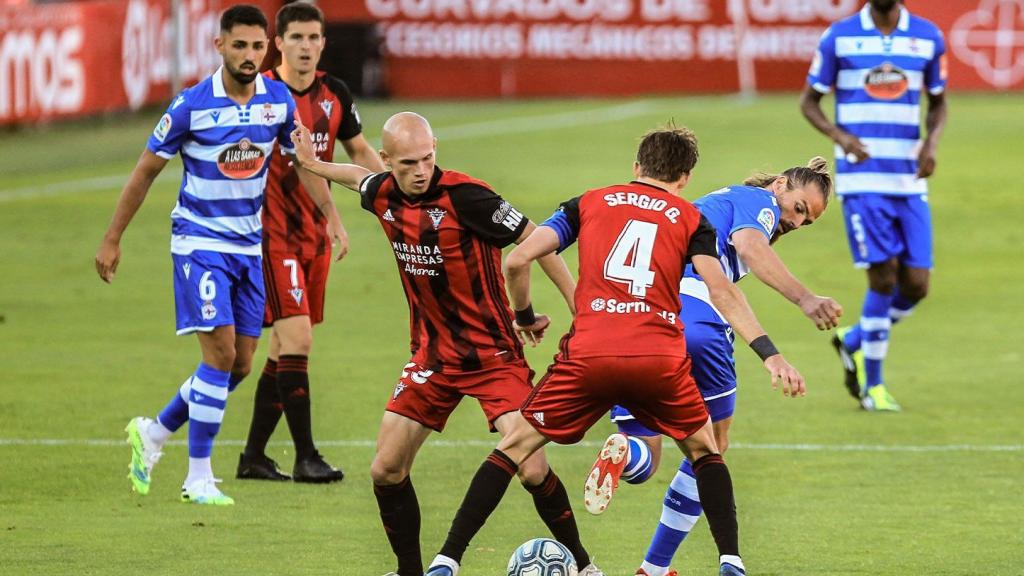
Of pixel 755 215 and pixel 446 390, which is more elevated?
pixel 755 215

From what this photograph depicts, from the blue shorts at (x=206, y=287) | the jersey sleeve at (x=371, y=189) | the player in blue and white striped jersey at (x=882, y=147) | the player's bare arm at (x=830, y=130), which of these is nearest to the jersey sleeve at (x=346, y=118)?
the blue shorts at (x=206, y=287)

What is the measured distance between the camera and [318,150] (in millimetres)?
9531

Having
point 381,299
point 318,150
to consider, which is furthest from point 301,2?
point 381,299

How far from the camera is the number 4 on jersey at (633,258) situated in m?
6.56

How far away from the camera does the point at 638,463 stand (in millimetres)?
7180

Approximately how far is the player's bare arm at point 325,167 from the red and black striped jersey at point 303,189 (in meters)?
1.18

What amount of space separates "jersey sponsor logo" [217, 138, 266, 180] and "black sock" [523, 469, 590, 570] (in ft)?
8.34

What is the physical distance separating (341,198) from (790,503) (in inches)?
500

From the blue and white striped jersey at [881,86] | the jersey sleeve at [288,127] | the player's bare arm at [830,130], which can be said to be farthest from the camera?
the blue and white striped jersey at [881,86]

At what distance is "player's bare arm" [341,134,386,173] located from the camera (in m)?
9.47

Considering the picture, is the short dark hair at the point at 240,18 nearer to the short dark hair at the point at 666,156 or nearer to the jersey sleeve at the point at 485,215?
the jersey sleeve at the point at 485,215

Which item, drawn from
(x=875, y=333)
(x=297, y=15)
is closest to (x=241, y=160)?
(x=297, y=15)

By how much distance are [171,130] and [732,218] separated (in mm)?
2840

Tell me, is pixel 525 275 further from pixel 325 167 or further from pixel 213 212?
pixel 213 212
